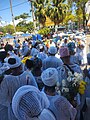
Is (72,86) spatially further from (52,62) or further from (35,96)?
(52,62)

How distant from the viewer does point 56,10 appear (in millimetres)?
44938

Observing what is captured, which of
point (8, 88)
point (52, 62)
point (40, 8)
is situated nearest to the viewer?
point (8, 88)

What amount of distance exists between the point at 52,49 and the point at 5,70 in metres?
1.96

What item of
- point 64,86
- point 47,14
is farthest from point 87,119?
point 47,14

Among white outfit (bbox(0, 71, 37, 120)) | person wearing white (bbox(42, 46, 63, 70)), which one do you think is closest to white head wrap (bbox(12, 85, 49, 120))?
white outfit (bbox(0, 71, 37, 120))

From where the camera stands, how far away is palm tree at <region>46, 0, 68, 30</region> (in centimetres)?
4478

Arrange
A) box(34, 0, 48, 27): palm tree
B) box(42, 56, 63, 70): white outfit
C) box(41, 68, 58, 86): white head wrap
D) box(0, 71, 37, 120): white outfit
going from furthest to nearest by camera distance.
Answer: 1. box(34, 0, 48, 27): palm tree
2. box(42, 56, 63, 70): white outfit
3. box(0, 71, 37, 120): white outfit
4. box(41, 68, 58, 86): white head wrap

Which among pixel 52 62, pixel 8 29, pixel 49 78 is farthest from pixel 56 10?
pixel 8 29

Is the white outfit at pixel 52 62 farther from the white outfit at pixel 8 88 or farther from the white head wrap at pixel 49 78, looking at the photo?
the white head wrap at pixel 49 78

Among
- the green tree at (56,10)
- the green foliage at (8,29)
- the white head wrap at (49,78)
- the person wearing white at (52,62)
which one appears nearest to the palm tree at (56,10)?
the green tree at (56,10)

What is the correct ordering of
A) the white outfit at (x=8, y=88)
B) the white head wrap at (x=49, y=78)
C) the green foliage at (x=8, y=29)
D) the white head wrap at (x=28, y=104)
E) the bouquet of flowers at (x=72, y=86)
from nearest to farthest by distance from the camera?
the white head wrap at (x=28, y=104) → the white head wrap at (x=49, y=78) → the bouquet of flowers at (x=72, y=86) → the white outfit at (x=8, y=88) → the green foliage at (x=8, y=29)

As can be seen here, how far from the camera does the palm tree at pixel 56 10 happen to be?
147ft

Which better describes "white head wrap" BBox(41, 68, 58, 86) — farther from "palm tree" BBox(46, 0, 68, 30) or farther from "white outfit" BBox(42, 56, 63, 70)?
"palm tree" BBox(46, 0, 68, 30)

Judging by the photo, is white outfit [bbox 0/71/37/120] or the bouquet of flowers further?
white outfit [bbox 0/71/37/120]
